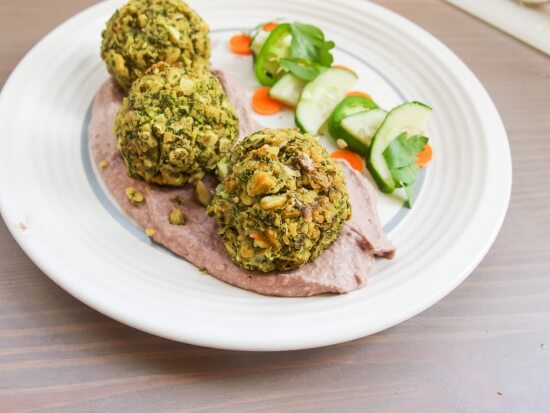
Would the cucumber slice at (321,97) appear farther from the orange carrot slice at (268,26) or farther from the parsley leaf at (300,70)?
the orange carrot slice at (268,26)

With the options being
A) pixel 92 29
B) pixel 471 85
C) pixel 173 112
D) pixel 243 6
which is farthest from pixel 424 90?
pixel 92 29

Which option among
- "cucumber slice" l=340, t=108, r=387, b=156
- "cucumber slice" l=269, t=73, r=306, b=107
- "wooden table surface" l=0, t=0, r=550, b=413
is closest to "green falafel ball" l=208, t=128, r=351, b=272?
"wooden table surface" l=0, t=0, r=550, b=413

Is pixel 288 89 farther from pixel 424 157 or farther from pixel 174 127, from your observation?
pixel 174 127

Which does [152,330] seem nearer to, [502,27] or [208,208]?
[208,208]

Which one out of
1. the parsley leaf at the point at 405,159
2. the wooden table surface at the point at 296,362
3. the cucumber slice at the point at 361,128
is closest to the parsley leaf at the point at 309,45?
the cucumber slice at the point at 361,128

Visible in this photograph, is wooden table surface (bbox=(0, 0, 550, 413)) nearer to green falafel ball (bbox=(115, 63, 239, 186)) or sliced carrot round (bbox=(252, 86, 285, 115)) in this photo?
green falafel ball (bbox=(115, 63, 239, 186))

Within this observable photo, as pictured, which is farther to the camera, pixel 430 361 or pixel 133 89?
pixel 133 89

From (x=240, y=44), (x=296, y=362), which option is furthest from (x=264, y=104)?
(x=296, y=362)
